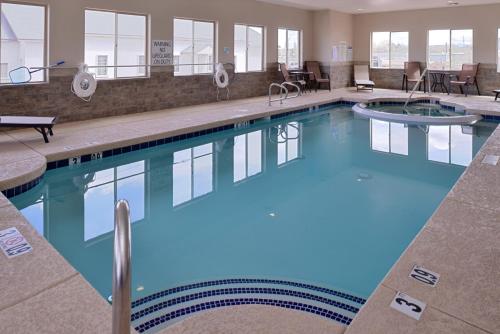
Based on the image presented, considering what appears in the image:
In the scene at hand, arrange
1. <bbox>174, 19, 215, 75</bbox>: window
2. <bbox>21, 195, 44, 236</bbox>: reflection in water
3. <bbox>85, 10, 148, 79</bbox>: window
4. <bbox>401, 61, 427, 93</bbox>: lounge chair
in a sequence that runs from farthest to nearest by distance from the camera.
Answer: <bbox>401, 61, 427, 93</bbox>: lounge chair
<bbox>174, 19, 215, 75</bbox>: window
<bbox>85, 10, 148, 79</bbox>: window
<bbox>21, 195, 44, 236</bbox>: reflection in water

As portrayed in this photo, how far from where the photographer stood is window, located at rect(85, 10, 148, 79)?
295 inches

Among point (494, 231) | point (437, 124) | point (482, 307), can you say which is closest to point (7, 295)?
point (482, 307)

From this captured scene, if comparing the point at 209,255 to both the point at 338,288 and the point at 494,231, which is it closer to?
the point at 338,288

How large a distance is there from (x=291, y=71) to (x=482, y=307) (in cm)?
1048

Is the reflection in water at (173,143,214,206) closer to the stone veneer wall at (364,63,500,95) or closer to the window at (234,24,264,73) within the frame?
the window at (234,24,264,73)

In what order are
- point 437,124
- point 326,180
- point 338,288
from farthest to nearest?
point 437,124, point 326,180, point 338,288

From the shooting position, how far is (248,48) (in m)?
10.7

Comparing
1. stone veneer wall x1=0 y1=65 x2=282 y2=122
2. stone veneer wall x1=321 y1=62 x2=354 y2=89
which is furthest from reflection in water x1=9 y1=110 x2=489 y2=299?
stone veneer wall x1=321 y1=62 x2=354 y2=89

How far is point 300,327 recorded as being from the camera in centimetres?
180

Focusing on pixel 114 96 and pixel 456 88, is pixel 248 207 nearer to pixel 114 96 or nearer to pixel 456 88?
pixel 114 96

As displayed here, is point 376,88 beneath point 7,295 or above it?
above

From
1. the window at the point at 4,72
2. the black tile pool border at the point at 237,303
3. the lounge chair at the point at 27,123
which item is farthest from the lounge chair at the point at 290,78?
the black tile pool border at the point at 237,303

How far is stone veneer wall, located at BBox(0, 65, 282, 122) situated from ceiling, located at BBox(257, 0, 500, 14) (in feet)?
8.24

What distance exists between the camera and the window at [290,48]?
1180cm
